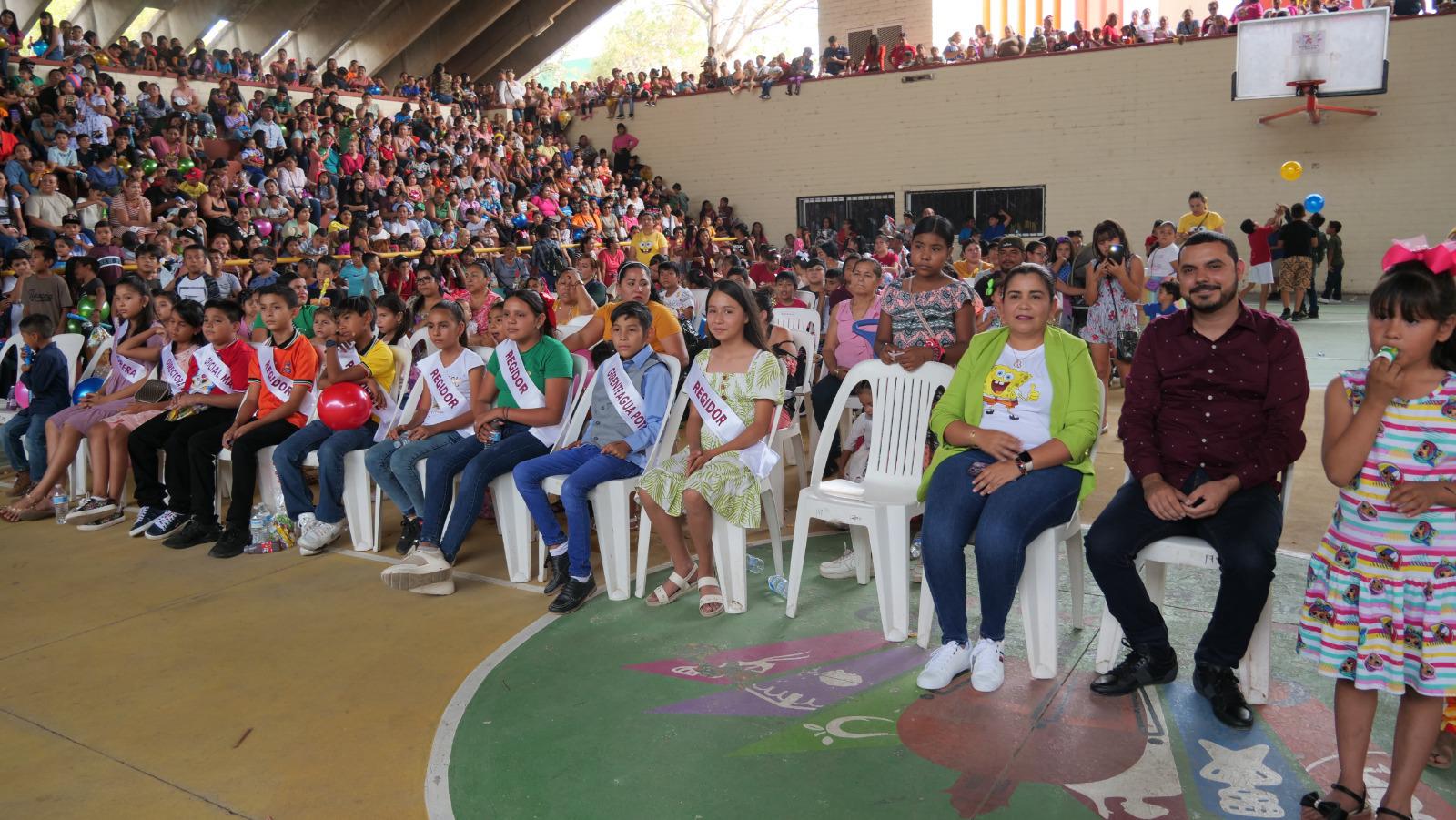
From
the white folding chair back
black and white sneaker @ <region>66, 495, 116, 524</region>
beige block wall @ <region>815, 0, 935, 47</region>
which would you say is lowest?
black and white sneaker @ <region>66, 495, 116, 524</region>

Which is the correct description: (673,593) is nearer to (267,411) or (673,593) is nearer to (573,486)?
(573,486)

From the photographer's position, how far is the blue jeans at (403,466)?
4.34 meters

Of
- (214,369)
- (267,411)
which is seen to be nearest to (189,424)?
(214,369)

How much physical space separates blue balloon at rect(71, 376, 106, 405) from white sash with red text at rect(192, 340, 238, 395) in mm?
981

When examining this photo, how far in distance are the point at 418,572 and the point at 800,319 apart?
309 cm

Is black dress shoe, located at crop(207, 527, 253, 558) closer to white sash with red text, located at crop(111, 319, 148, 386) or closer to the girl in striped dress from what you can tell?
white sash with red text, located at crop(111, 319, 148, 386)

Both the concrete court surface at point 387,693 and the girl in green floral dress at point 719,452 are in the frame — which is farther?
the girl in green floral dress at point 719,452

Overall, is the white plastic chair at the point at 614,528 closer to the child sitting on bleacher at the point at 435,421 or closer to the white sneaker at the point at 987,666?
the child sitting on bleacher at the point at 435,421

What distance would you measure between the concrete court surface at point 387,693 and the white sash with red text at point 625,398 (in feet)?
2.30

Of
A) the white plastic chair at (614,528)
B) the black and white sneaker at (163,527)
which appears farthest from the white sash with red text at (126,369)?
the white plastic chair at (614,528)

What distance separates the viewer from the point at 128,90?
13.4m

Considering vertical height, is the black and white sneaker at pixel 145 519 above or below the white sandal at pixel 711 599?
above

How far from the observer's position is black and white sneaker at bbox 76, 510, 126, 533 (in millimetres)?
5025

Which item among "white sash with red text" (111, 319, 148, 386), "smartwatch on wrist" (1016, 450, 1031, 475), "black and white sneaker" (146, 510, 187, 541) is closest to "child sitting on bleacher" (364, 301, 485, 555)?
"black and white sneaker" (146, 510, 187, 541)
